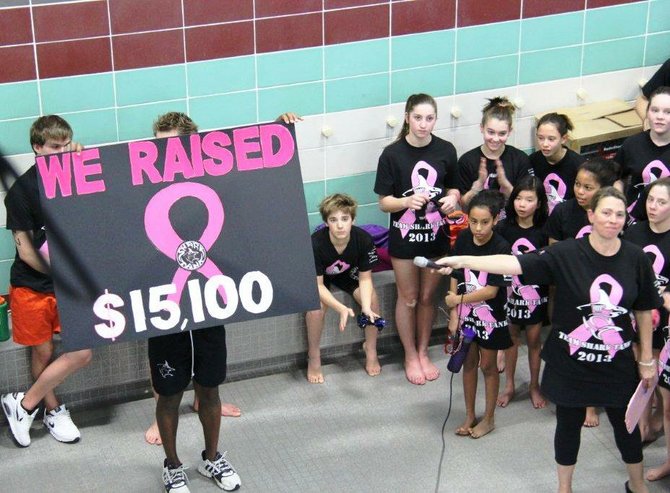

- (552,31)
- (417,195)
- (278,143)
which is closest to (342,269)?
(417,195)

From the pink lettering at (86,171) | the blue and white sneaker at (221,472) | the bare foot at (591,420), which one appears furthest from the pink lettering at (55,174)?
the bare foot at (591,420)

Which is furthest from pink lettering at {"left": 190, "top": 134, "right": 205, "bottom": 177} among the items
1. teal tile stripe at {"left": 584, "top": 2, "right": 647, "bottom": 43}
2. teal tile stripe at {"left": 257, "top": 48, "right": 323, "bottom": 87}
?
teal tile stripe at {"left": 584, "top": 2, "right": 647, "bottom": 43}

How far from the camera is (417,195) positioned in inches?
214

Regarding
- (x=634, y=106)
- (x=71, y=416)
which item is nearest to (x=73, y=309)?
(x=71, y=416)

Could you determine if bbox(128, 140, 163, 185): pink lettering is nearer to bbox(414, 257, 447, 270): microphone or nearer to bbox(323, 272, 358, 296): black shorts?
bbox(414, 257, 447, 270): microphone

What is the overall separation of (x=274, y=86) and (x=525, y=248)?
4.85 ft

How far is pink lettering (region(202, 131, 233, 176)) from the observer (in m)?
4.30

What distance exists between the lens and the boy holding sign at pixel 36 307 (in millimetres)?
4723

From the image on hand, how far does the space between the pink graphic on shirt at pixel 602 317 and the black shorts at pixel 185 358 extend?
1403 mm

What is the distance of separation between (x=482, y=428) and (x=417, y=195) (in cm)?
114

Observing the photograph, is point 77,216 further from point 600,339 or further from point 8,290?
point 600,339

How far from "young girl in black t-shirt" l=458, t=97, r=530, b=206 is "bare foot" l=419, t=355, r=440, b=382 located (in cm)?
84

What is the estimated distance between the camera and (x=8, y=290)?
18.0 ft

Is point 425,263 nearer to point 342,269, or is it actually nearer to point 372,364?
point 342,269
